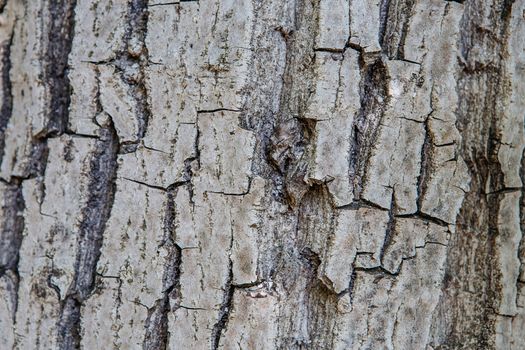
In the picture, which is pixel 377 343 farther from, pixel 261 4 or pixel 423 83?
pixel 261 4

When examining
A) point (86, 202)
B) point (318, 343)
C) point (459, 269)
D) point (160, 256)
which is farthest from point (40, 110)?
point (459, 269)

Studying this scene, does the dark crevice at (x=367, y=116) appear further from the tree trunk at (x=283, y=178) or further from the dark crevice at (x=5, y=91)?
the dark crevice at (x=5, y=91)

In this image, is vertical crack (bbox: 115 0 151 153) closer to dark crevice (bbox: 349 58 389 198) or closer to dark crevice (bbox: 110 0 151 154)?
dark crevice (bbox: 110 0 151 154)

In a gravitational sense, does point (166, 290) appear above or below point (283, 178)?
below

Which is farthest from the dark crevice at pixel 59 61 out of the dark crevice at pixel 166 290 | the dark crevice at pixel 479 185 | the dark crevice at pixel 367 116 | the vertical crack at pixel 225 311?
the dark crevice at pixel 479 185

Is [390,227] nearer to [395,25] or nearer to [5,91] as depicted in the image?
[395,25]

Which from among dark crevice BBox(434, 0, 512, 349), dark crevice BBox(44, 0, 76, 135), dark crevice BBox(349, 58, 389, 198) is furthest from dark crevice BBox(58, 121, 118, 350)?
dark crevice BBox(434, 0, 512, 349)

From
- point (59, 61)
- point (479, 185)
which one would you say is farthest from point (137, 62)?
point (479, 185)

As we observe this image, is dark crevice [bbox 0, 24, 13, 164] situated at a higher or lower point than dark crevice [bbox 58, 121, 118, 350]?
higher
